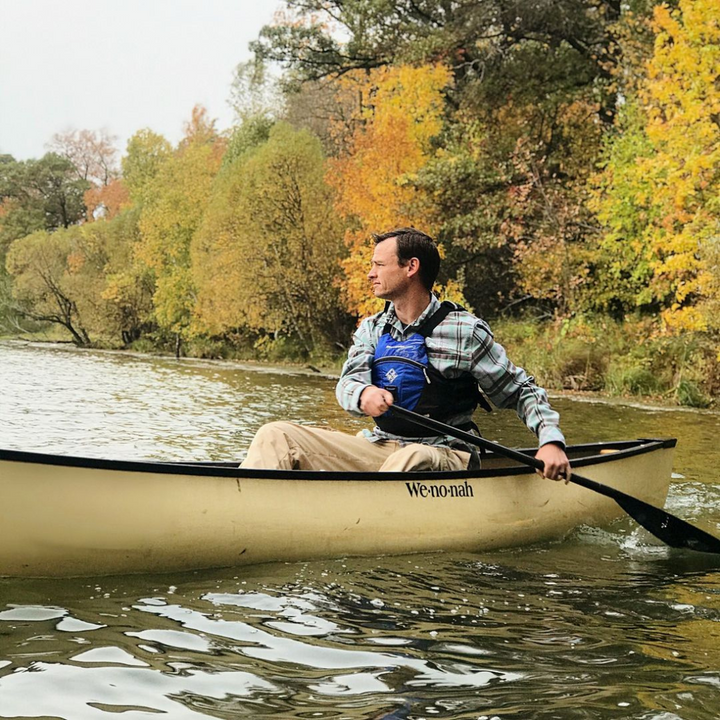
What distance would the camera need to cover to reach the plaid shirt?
173 inches

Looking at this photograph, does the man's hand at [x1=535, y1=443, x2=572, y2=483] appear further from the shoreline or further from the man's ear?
the shoreline

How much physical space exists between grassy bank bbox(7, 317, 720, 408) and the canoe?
8.33 m

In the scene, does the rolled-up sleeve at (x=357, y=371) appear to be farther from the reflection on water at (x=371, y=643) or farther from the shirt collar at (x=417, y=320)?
the reflection on water at (x=371, y=643)

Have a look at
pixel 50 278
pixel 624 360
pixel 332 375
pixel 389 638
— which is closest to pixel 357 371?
pixel 389 638

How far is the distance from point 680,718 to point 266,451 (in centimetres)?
230

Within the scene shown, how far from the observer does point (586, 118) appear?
19516 millimetres

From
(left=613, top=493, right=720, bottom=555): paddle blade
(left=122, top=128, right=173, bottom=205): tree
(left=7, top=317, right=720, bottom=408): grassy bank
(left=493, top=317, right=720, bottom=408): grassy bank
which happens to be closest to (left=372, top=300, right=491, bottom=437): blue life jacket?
(left=613, top=493, right=720, bottom=555): paddle blade

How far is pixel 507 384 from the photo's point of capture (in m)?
4.51

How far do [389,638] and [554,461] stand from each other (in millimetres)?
1442

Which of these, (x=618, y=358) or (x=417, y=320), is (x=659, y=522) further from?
(x=618, y=358)

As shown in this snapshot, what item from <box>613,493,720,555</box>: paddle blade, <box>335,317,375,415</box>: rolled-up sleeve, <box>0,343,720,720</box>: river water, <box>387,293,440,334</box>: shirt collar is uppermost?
<box>387,293,440,334</box>: shirt collar

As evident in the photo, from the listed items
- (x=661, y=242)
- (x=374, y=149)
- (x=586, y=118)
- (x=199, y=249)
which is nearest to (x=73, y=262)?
(x=199, y=249)

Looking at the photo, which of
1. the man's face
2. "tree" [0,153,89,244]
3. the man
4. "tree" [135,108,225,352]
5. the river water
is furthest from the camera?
"tree" [0,153,89,244]

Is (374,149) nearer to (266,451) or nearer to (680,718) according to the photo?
(266,451)
